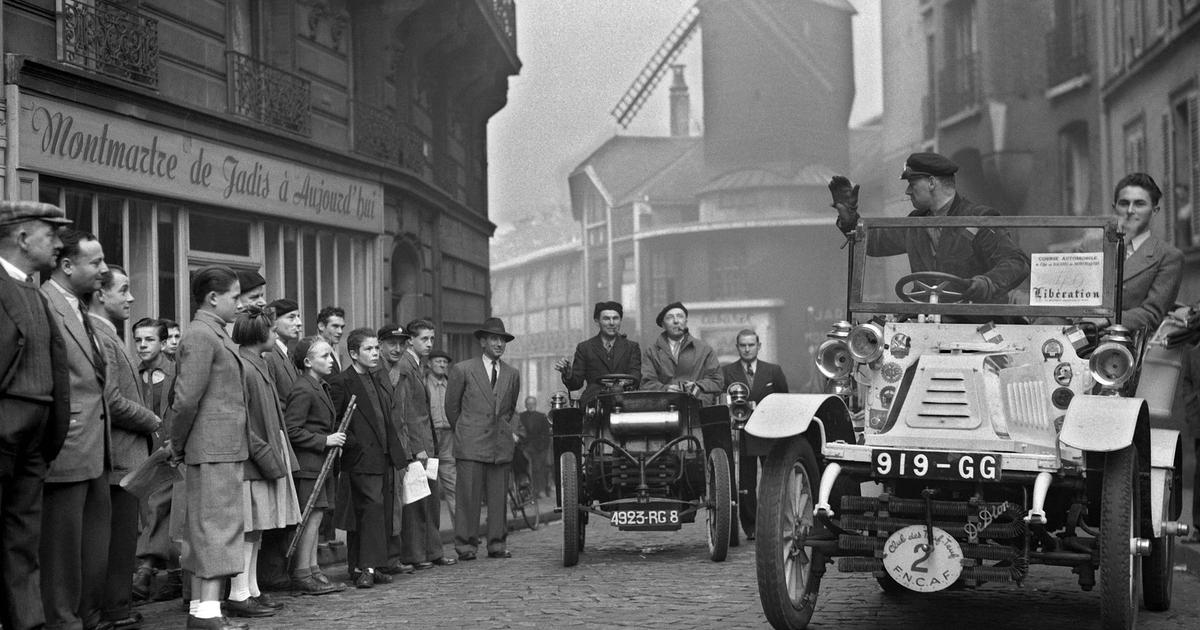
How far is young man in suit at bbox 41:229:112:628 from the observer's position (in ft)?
20.6

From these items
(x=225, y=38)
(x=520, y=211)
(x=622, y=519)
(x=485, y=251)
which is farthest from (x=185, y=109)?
(x=520, y=211)

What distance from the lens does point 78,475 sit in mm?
6352

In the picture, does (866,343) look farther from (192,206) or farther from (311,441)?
(192,206)

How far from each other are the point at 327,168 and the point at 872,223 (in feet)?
33.9

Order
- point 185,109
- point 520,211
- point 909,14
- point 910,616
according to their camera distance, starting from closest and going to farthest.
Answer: point 910,616 → point 185,109 → point 909,14 → point 520,211

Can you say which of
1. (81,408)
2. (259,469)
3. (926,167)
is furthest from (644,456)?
(81,408)

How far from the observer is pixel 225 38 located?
582 inches

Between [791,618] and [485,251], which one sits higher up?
[485,251]

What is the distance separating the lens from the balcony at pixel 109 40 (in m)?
11.7

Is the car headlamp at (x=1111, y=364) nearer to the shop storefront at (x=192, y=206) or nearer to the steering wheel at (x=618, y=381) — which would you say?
the steering wheel at (x=618, y=381)

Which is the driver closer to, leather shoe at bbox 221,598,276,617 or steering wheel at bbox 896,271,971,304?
steering wheel at bbox 896,271,971,304

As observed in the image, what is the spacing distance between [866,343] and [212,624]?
364 centimetres

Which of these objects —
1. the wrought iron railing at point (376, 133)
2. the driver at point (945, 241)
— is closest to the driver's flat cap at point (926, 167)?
the driver at point (945, 241)

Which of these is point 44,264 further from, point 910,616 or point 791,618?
point 910,616
